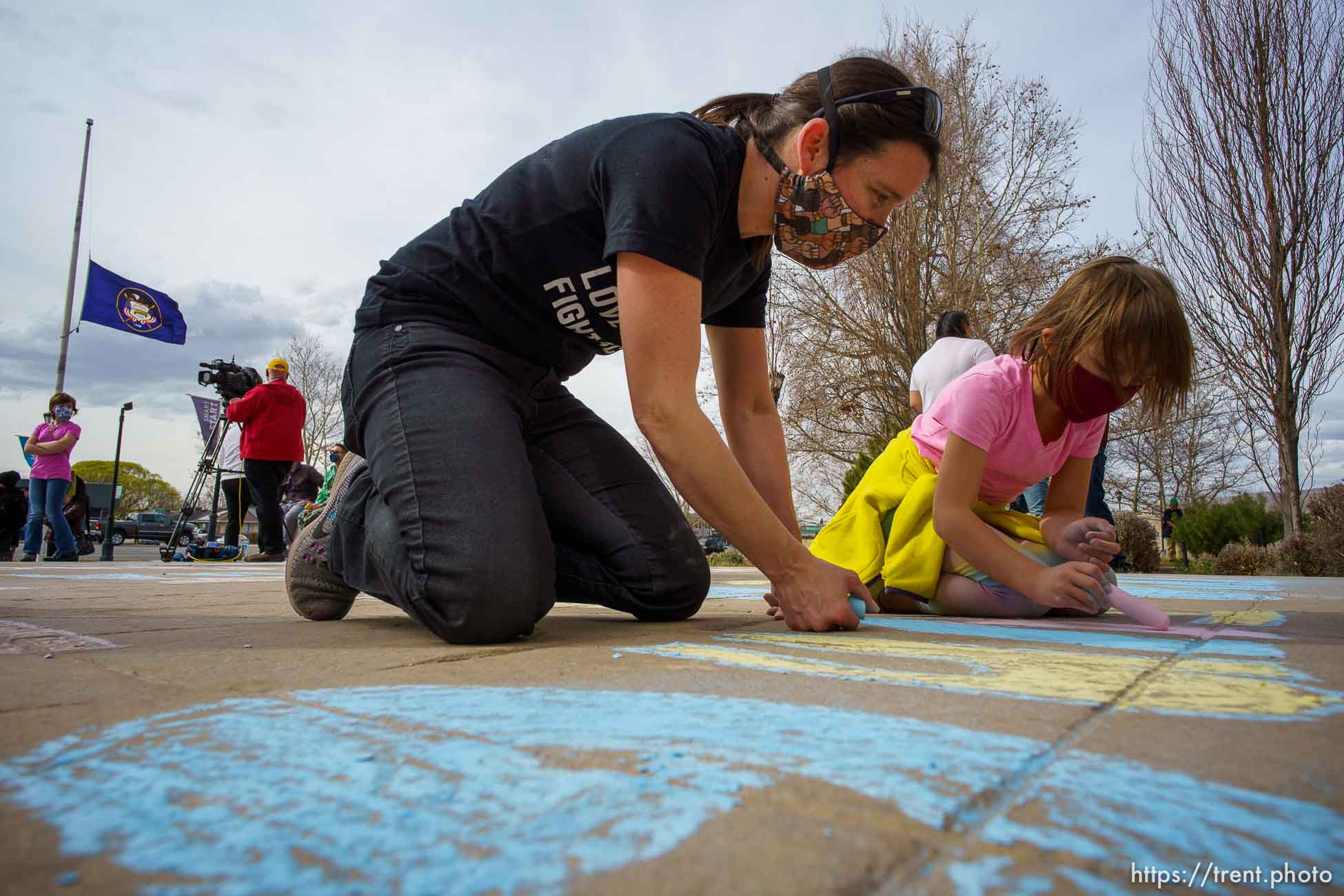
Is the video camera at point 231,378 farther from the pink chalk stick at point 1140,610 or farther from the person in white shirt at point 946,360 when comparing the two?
the pink chalk stick at point 1140,610

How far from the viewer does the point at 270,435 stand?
5727 millimetres

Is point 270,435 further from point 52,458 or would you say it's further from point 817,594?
point 817,594

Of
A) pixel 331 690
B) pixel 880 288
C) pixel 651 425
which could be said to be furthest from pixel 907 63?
pixel 331 690

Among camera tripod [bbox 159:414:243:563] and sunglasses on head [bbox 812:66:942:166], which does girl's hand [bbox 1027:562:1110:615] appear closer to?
sunglasses on head [bbox 812:66:942:166]

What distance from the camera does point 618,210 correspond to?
1445mm

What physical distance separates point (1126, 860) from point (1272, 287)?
934 centimetres

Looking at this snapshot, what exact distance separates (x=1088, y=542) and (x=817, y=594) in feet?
2.62

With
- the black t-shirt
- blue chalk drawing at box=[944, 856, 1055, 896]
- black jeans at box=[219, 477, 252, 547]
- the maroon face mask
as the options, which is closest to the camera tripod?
black jeans at box=[219, 477, 252, 547]

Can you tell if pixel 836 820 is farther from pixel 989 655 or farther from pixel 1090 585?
pixel 1090 585

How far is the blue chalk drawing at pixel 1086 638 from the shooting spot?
131 cm

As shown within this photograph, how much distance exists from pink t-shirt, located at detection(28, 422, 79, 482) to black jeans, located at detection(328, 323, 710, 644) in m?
5.96

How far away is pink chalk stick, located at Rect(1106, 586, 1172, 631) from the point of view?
5.42 feet

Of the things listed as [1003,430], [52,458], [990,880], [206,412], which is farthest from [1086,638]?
[206,412]

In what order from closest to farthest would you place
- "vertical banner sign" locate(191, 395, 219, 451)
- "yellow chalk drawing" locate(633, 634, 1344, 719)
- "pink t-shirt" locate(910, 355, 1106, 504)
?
"yellow chalk drawing" locate(633, 634, 1344, 719)
"pink t-shirt" locate(910, 355, 1106, 504)
"vertical banner sign" locate(191, 395, 219, 451)
